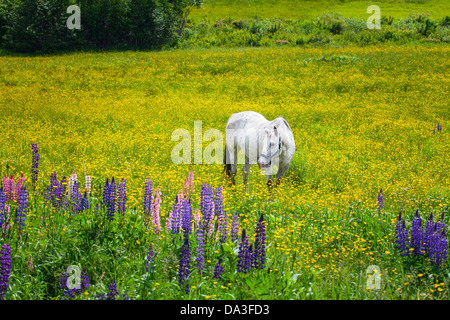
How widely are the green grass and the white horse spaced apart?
56057 mm

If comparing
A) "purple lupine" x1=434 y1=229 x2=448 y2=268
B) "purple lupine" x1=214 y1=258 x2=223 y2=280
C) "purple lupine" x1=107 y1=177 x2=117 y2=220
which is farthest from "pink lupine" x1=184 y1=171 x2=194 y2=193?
"purple lupine" x1=434 y1=229 x2=448 y2=268

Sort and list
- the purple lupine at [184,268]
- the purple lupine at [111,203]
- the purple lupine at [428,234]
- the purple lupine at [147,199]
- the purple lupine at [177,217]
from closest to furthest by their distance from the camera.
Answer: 1. the purple lupine at [184,268]
2. the purple lupine at [428,234]
3. the purple lupine at [177,217]
4. the purple lupine at [111,203]
5. the purple lupine at [147,199]

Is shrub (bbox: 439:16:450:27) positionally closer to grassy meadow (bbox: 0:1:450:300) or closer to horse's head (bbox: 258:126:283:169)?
grassy meadow (bbox: 0:1:450:300)

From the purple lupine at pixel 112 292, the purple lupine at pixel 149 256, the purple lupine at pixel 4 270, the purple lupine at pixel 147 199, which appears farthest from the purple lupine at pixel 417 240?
the purple lupine at pixel 4 270

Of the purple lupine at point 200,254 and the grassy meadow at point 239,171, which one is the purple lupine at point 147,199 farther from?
the purple lupine at point 200,254

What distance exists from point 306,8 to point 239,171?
2539 inches

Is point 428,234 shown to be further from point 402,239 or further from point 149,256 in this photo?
point 149,256

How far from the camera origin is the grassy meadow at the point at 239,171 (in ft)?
14.1

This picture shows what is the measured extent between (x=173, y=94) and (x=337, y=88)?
28.1 feet

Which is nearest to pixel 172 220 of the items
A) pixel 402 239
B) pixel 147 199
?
pixel 147 199

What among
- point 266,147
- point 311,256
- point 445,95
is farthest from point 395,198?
point 445,95

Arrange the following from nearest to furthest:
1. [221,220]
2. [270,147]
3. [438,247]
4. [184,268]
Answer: [184,268] < [438,247] < [221,220] < [270,147]

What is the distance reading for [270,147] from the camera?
774cm
